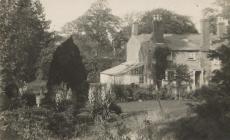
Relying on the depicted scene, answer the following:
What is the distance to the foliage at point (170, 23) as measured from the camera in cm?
A: 7925

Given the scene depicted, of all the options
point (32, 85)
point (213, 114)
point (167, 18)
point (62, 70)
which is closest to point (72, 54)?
point (62, 70)

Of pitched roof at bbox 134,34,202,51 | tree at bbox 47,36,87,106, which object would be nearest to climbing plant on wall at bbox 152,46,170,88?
pitched roof at bbox 134,34,202,51

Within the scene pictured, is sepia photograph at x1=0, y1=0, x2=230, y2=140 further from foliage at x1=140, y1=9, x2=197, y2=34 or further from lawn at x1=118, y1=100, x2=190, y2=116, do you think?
foliage at x1=140, y1=9, x2=197, y2=34

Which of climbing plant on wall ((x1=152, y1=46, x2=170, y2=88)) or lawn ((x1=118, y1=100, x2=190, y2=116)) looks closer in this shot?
lawn ((x1=118, y1=100, x2=190, y2=116))

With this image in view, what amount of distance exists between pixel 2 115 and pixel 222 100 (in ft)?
24.8

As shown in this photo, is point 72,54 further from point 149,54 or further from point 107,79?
point 107,79

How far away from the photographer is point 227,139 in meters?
11.9

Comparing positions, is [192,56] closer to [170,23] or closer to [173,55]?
[173,55]

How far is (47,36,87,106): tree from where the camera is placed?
2141 centimetres

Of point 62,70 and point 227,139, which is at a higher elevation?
point 62,70

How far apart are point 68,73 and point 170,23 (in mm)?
60097

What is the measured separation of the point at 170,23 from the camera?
79.8m

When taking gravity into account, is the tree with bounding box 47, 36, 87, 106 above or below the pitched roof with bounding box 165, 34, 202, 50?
below

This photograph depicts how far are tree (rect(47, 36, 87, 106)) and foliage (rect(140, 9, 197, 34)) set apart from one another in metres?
57.4
